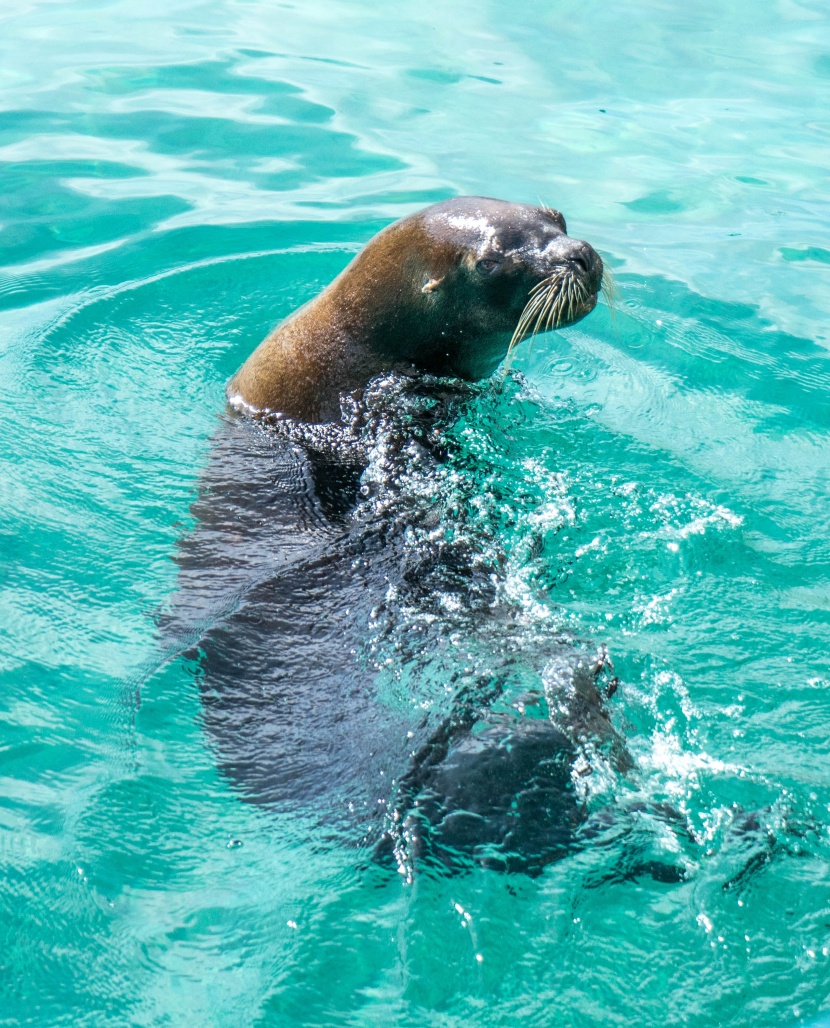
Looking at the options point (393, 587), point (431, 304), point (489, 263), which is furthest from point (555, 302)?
point (393, 587)

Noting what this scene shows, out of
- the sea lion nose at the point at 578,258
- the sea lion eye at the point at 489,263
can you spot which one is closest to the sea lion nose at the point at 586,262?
the sea lion nose at the point at 578,258

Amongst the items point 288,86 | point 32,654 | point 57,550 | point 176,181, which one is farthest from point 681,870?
point 288,86

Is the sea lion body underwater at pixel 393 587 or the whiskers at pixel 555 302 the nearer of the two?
the sea lion body underwater at pixel 393 587

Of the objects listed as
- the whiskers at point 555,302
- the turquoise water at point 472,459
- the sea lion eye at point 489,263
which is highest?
the sea lion eye at point 489,263

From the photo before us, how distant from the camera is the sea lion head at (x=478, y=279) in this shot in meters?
4.91

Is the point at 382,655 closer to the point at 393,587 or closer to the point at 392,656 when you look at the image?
the point at 392,656

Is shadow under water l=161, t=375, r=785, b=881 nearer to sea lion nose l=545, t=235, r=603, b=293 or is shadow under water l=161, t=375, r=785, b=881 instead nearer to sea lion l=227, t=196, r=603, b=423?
sea lion l=227, t=196, r=603, b=423

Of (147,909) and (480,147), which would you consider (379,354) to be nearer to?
(147,909)

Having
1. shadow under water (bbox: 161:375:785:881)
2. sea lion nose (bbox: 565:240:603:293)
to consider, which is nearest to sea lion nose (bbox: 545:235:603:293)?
sea lion nose (bbox: 565:240:603:293)

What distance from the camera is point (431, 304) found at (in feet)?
17.0

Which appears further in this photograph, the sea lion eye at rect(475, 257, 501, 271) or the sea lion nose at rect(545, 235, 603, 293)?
the sea lion eye at rect(475, 257, 501, 271)

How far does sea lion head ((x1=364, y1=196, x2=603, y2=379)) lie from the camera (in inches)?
193

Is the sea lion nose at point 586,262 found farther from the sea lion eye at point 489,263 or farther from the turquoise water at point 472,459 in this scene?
the turquoise water at point 472,459

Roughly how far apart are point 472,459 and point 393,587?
1.06 metres
